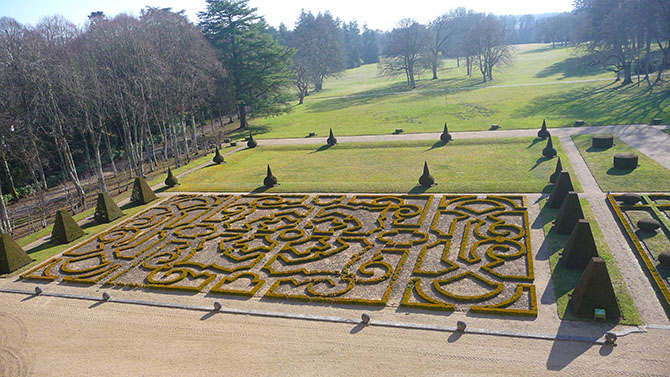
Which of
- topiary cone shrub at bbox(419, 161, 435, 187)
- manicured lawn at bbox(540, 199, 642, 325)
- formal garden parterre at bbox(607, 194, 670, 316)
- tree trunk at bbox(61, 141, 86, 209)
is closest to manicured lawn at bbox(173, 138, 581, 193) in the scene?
topiary cone shrub at bbox(419, 161, 435, 187)

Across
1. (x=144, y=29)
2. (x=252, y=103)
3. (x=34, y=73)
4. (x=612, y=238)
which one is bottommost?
(x=612, y=238)

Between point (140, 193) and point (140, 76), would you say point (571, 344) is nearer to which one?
point (140, 193)

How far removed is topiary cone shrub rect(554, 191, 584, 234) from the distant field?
2720cm

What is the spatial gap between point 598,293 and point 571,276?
2.84 m

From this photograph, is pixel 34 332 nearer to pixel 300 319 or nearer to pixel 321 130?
pixel 300 319

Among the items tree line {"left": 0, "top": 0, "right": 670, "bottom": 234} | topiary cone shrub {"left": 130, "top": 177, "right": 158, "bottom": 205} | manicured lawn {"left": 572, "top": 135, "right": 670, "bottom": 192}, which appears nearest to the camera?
manicured lawn {"left": 572, "top": 135, "right": 670, "bottom": 192}

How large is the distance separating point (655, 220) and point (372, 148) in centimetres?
2637

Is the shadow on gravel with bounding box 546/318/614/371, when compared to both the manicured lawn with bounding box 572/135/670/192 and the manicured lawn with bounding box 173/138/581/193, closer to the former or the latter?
the manicured lawn with bounding box 173/138/581/193

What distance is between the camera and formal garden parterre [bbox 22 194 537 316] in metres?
16.6

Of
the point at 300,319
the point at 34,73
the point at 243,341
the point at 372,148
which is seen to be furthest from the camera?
the point at 372,148

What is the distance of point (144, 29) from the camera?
4475cm

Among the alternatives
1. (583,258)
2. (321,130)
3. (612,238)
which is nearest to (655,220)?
(612,238)

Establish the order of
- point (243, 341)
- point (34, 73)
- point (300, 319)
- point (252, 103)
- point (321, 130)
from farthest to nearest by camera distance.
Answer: point (252, 103), point (321, 130), point (34, 73), point (300, 319), point (243, 341)

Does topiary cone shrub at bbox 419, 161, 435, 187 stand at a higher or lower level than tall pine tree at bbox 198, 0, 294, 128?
lower
